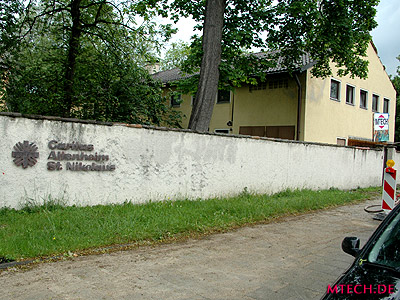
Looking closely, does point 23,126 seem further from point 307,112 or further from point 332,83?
point 332,83

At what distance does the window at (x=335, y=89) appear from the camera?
23047mm

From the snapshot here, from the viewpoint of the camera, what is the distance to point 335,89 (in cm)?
2334

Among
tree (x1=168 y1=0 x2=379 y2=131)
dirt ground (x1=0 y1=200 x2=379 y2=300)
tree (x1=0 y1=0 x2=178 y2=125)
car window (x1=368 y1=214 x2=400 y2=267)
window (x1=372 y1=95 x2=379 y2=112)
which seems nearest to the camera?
car window (x1=368 y1=214 x2=400 y2=267)

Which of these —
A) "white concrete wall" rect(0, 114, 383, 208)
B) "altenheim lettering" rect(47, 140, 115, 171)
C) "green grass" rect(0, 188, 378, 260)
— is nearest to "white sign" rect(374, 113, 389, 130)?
"white concrete wall" rect(0, 114, 383, 208)

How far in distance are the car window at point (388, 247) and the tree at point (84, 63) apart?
13.4 m

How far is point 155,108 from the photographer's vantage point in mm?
16938

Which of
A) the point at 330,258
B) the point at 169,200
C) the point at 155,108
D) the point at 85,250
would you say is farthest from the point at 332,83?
the point at 85,250

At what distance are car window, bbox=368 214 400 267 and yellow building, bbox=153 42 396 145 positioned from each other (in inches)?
664

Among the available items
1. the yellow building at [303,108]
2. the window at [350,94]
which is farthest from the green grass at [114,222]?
the window at [350,94]

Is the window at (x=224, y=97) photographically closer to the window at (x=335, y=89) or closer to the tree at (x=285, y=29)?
the tree at (x=285, y=29)

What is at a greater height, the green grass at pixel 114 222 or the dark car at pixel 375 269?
the dark car at pixel 375 269

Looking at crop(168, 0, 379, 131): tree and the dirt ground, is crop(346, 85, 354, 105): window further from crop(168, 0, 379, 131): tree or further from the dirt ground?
the dirt ground

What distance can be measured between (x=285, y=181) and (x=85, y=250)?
29.1 feet

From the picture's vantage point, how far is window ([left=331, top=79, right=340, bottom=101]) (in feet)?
75.6
